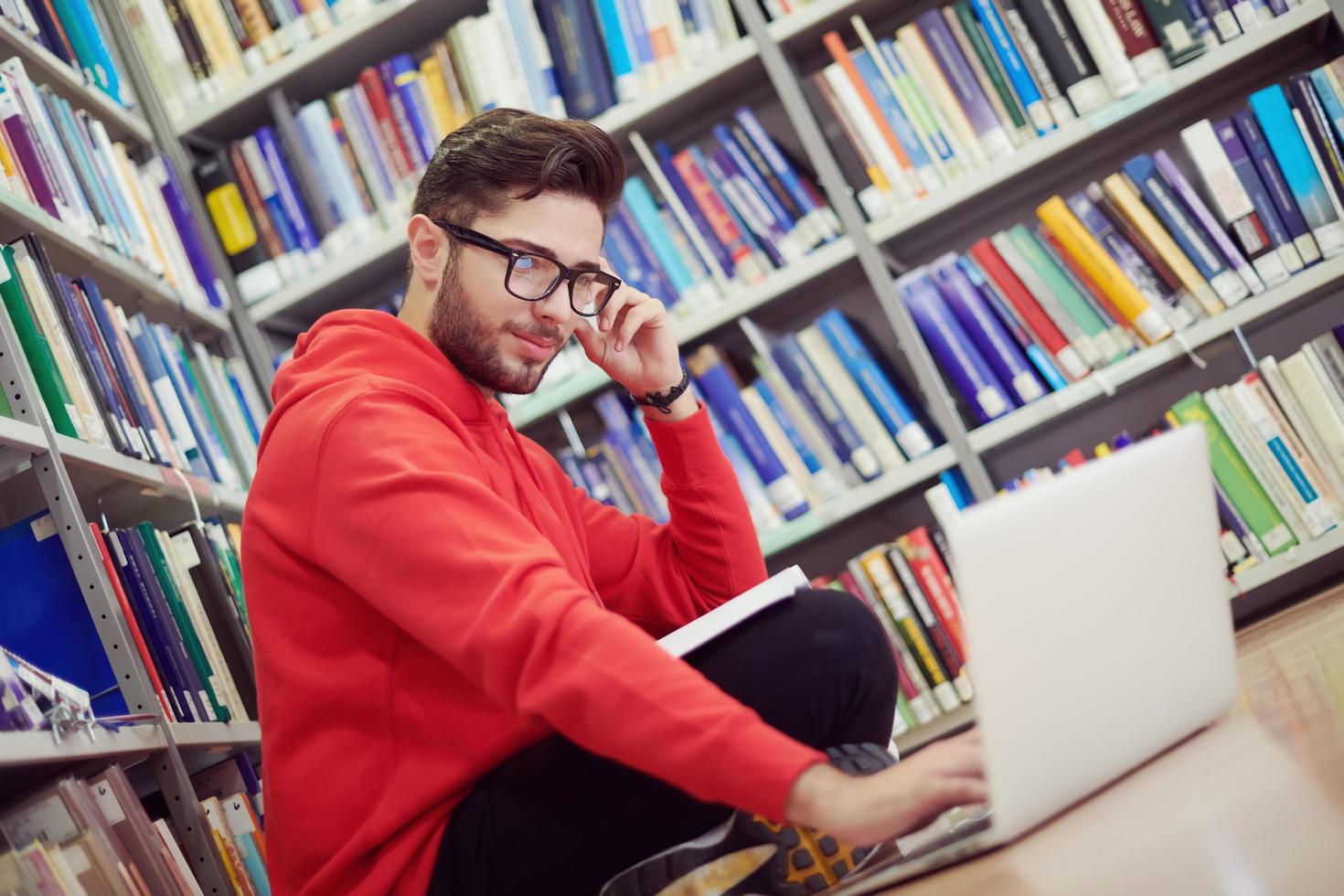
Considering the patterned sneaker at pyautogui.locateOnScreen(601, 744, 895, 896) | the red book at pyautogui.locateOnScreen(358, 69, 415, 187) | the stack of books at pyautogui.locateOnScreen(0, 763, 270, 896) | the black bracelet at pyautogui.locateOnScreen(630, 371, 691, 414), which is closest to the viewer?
the patterned sneaker at pyautogui.locateOnScreen(601, 744, 895, 896)

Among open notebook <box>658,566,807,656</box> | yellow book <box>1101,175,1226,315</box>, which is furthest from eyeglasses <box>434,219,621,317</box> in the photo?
yellow book <box>1101,175,1226,315</box>

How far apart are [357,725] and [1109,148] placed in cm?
185

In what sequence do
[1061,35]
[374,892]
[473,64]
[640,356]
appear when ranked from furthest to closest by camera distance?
[473,64] → [1061,35] → [640,356] → [374,892]

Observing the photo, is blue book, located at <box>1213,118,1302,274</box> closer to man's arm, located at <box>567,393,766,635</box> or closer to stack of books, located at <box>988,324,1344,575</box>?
stack of books, located at <box>988,324,1344,575</box>

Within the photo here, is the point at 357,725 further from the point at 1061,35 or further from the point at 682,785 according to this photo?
the point at 1061,35

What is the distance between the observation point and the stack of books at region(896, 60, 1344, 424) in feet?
6.40

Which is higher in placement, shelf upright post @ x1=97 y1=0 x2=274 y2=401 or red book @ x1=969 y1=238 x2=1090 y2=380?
shelf upright post @ x1=97 y1=0 x2=274 y2=401

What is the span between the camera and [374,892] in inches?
41.0

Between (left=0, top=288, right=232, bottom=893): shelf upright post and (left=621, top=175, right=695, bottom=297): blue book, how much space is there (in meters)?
1.05

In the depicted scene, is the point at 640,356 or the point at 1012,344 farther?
the point at 1012,344

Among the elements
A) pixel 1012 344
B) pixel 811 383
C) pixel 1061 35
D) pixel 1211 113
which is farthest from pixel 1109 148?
pixel 811 383

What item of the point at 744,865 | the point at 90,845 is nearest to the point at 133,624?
the point at 90,845

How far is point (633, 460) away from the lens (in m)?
2.18

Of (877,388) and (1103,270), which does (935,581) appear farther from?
(1103,270)
